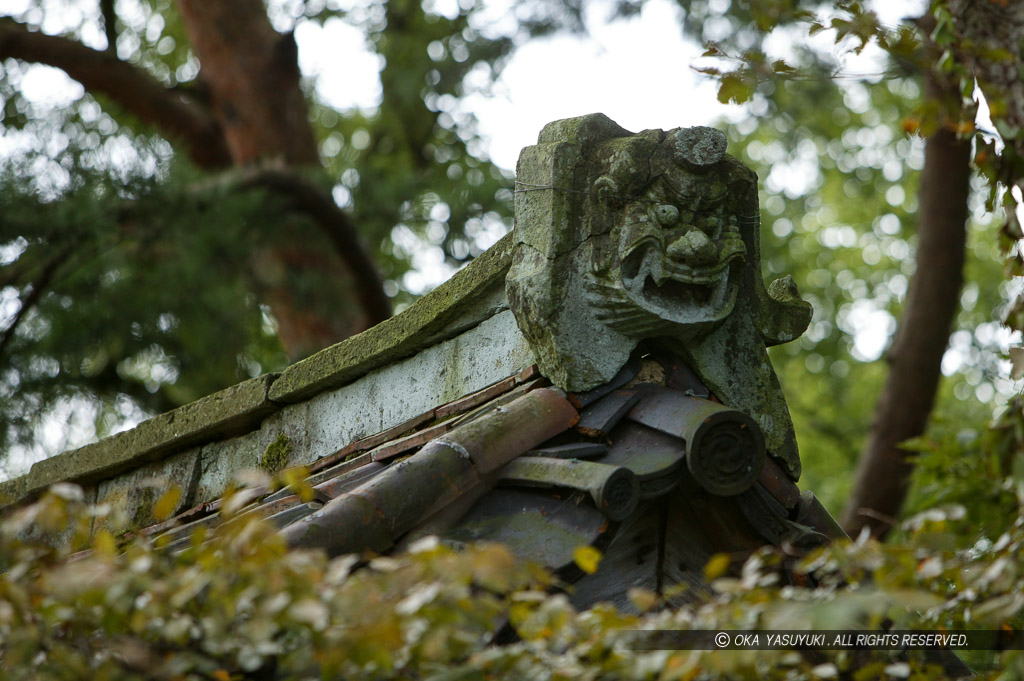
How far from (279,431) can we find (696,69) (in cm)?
173

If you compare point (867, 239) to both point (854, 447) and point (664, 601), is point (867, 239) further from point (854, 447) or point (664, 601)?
point (664, 601)

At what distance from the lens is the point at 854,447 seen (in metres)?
14.9

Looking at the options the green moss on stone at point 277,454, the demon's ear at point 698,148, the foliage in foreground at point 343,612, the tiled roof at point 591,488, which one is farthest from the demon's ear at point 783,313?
the green moss on stone at point 277,454

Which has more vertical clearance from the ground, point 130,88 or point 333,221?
point 130,88

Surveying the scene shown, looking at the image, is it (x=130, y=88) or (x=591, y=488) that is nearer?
(x=591, y=488)

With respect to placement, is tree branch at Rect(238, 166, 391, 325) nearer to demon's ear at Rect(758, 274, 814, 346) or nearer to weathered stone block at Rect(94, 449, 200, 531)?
weathered stone block at Rect(94, 449, 200, 531)

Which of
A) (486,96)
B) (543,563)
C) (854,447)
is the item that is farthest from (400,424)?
(854,447)

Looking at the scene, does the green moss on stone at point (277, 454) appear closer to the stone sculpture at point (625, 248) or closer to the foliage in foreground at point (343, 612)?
the stone sculpture at point (625, 248)

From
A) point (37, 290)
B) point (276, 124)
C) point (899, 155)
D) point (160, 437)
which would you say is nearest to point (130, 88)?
point (276, 124)

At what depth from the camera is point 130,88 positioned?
9328 mm

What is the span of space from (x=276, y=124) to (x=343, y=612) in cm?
846

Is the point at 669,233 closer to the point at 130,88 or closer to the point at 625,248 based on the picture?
the point at 625,248

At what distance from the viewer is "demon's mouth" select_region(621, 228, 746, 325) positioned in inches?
107

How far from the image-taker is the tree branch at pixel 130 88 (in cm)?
893
